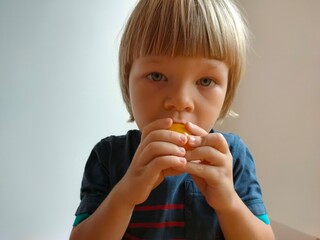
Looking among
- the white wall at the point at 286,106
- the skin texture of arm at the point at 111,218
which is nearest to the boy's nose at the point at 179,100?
the skin texture of arm at the point at 111,218

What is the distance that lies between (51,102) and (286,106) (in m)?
0.63

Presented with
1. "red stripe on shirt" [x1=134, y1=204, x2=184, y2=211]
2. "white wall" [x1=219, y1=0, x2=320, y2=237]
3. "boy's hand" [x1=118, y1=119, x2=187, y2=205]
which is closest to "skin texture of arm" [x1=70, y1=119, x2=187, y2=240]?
"boy's hand" [x1=118, y1=119, x2=187, y2=205]

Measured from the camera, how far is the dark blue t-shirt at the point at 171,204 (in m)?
0.64

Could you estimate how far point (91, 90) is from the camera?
3.02 feet

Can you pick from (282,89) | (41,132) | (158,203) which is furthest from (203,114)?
(282,89)

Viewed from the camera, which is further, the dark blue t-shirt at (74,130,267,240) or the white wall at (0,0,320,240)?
the white wall at (0,0,320,240)

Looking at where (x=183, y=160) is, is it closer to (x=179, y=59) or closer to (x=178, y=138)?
(x=178, y=138)

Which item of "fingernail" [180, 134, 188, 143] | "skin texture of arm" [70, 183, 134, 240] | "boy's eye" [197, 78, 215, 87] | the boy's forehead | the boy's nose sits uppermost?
the boy's forehead

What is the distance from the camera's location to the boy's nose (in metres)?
0.51

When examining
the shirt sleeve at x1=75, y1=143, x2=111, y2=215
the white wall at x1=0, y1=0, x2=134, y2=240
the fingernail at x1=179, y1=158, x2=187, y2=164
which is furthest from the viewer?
the white wall at x1=0, y1=0, x2=134, y2=240

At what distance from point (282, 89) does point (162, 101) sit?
2.02 feet

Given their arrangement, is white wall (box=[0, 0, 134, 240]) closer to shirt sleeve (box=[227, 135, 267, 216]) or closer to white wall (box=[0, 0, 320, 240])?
white wall (box=[0, 0, 320, 240])

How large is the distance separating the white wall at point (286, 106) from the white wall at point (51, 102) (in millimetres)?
442

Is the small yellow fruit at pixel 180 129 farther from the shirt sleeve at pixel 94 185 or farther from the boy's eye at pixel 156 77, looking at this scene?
the shirt sleeve at pixel 94 185
